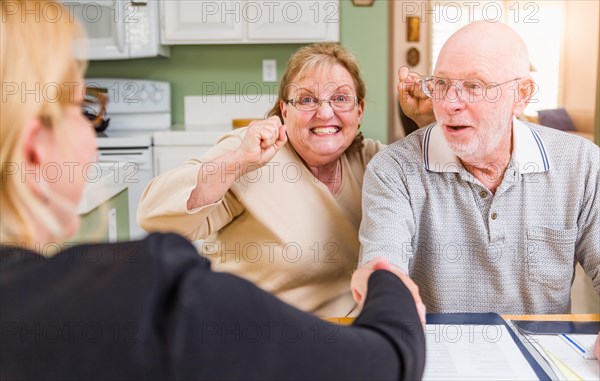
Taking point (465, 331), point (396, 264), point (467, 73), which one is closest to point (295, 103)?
point (467, 73)

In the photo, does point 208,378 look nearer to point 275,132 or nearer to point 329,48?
point 275,132

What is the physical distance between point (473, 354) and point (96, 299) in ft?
2.49

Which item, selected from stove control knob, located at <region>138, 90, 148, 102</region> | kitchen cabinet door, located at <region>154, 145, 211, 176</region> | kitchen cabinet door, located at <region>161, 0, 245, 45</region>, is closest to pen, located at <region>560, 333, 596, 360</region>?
kitchen cabinet door, located at <region>154, 145, 211, 176</region>

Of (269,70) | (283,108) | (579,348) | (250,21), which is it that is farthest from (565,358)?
(269,70)

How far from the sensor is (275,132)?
64.1 inches

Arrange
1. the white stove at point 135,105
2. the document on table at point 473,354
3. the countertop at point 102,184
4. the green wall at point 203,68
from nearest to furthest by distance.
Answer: the document on table at point 473,354 < the countertop at point 102,184 < the white stove at point 135,105 < the green wall at point 203,68

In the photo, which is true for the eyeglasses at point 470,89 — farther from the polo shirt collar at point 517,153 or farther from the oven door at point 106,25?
the oven door at point 106,25

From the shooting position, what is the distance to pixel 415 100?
1.84m

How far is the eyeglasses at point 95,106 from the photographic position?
358 centimetres

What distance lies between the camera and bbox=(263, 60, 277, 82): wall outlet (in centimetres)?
412

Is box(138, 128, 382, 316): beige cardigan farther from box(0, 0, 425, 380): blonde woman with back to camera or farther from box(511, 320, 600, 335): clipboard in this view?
box(0, 0, 425, 380): blonde woman with back to camera

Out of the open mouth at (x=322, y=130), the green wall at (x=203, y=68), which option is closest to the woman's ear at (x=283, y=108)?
the open mouth at (x=322, y=130)

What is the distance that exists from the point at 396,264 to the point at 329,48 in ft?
2.33

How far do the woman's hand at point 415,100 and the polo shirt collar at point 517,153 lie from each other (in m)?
0.23
